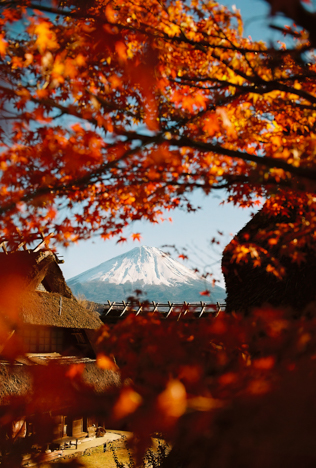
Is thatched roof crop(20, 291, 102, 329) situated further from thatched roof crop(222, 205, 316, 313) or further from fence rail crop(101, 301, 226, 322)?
thatched roof crop(222, 205, 316, 313)

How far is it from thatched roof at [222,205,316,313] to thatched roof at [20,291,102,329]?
232 inches

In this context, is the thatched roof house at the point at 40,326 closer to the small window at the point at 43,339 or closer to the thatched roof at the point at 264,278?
the small window at the point at 43,339

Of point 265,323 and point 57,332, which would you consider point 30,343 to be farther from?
point 265,323

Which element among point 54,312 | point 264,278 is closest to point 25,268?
point 54,312

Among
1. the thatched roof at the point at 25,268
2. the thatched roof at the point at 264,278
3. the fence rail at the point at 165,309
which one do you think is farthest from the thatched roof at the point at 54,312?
the thatched roof at the point at 264,278

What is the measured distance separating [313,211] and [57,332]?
9.21 m

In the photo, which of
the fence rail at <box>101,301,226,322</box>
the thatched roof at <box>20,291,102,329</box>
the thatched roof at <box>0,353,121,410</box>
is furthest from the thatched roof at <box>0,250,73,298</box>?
the fence rail at <box>101,301,226,322</box>

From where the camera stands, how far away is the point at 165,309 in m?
16.4

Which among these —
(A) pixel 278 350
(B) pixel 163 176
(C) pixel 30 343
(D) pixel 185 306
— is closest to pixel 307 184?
(B) pixel 163 176

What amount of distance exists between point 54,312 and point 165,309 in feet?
23.5

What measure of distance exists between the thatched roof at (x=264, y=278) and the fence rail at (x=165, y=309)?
7422mm

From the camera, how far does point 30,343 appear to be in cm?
995

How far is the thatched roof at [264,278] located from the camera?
5.90m

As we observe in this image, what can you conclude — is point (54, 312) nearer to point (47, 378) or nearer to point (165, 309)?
point (165, 309)
